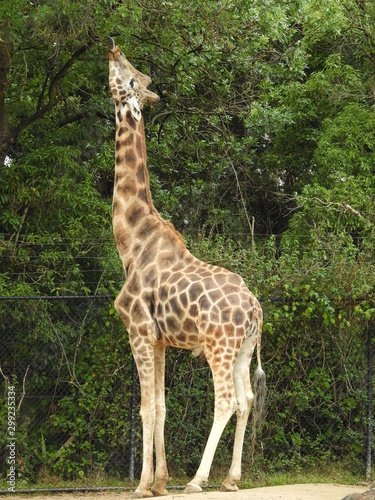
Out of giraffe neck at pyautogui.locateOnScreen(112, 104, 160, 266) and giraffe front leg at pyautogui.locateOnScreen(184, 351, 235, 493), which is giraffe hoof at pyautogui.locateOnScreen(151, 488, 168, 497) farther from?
giraffe neck at pyautogui.locateOnScreen(112, 104, 160, 266)

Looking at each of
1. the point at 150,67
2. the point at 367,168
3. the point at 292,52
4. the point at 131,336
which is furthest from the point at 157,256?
the point at 367,168

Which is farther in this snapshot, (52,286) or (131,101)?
(52,286)

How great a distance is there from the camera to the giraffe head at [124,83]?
7809 millimetres

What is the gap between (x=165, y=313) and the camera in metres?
7.11

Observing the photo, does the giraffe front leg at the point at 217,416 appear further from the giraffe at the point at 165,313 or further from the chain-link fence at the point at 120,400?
the chain-link fence at the point at 120,400

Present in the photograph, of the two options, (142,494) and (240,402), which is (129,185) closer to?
(240,402)

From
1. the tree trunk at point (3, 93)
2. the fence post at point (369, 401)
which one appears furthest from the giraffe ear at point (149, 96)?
the fence post at point (369, 401)

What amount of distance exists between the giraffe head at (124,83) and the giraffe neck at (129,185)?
62 millimetres

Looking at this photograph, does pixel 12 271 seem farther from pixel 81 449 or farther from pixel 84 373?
pixel 81 449

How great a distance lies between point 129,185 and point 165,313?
4.58ft

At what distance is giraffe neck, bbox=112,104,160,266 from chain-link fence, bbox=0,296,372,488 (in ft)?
5.53

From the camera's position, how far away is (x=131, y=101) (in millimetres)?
7840

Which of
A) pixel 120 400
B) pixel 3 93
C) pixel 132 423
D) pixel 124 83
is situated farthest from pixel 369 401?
pixel 3 93

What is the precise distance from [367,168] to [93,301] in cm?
642
